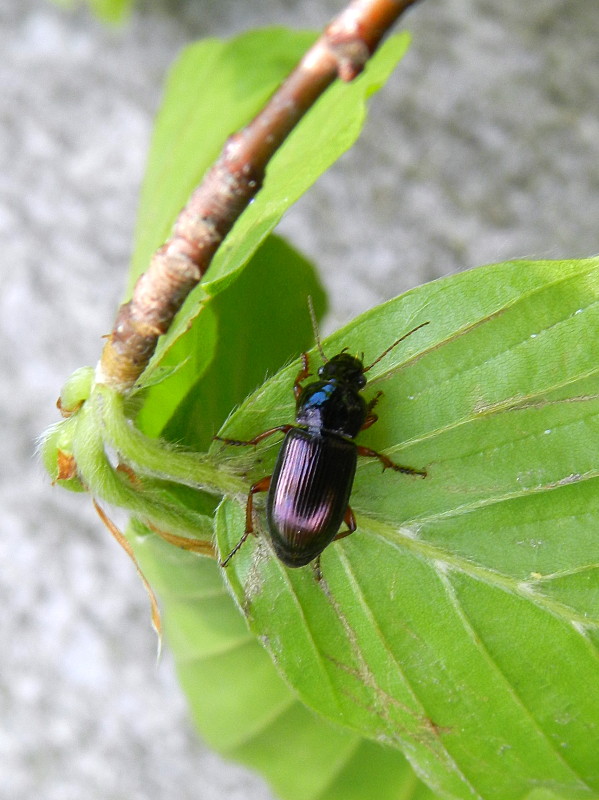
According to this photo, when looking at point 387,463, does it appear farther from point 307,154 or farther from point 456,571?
point 307,154

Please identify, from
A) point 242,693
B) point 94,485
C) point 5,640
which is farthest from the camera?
point 5,640

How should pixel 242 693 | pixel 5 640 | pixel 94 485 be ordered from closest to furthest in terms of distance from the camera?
pixel 94 485, pixel 242 693, pixel 5 640

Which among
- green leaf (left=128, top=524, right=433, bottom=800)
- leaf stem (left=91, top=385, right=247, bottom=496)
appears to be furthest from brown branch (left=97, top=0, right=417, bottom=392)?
green leaf (left=128, top=524, right=433, bottom=800)

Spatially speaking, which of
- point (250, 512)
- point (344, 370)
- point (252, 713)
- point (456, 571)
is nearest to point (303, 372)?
point (344, 370)

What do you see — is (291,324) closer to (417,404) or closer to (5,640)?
(417,404)

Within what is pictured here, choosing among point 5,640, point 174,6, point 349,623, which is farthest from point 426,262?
point 5,640

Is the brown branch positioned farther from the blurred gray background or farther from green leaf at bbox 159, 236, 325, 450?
the blurred gray background

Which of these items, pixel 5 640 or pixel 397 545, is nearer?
pixel 397 545
